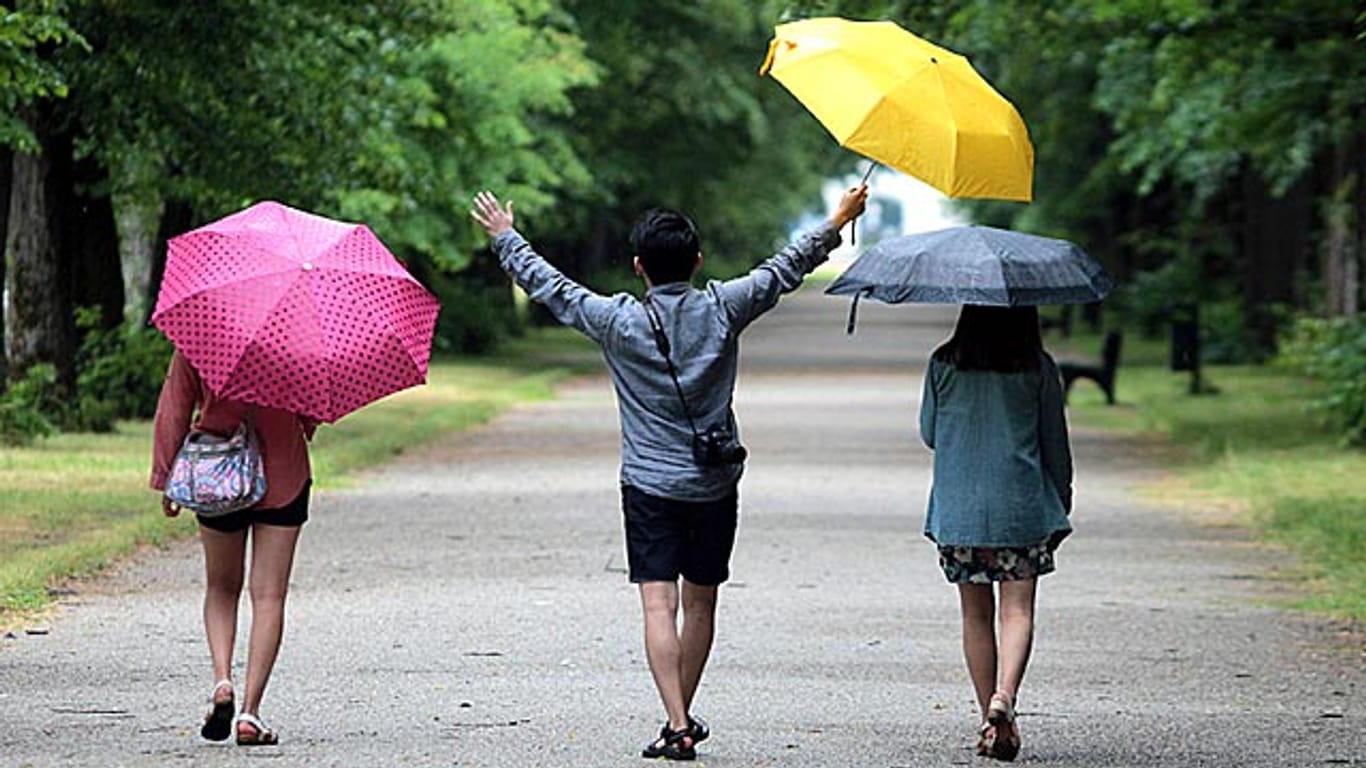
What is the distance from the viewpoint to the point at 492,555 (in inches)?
638

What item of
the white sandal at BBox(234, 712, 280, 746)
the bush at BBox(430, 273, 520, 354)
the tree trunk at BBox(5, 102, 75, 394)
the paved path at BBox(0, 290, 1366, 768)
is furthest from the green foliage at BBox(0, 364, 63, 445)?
the bush at BBox(430, 273, 520, 354)

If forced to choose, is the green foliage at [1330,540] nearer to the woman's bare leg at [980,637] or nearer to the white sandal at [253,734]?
the woman's bare leg at [980,637]

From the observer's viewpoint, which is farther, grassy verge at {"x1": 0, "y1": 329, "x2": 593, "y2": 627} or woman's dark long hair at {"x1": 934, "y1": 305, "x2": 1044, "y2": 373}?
grassy verge at {"x1": 0, "y1": 329, "x2": 593, "y2": 627}

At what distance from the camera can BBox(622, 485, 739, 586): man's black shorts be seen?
882 centimetres

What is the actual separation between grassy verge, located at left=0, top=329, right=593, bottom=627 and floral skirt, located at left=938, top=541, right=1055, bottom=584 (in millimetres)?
4777

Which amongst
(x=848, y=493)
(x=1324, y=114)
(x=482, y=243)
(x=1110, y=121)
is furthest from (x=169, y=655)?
(x=1110, y=121)

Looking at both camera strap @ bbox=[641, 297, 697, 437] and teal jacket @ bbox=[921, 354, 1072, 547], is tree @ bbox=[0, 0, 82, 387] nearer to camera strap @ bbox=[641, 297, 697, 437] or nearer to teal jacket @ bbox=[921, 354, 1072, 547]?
teal jacket @ bbox=[921, 354, 1072, 547]

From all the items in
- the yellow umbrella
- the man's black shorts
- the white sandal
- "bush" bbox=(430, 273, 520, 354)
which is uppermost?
the yellow umbrella

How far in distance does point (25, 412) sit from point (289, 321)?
14.5 m

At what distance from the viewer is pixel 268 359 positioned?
8641 millimetres

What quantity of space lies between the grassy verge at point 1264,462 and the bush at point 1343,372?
233mm

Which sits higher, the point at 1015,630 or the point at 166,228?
the point at 166,228

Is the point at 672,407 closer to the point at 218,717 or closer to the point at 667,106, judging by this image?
the point at 218,717

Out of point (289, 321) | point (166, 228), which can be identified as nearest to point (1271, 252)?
point (166, 228)
